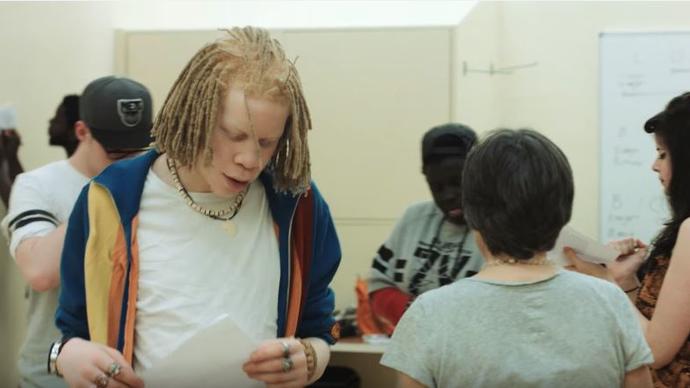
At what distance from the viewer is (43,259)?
156 centimetres

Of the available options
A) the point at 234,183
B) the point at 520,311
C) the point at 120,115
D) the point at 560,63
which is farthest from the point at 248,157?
the point at 560,63

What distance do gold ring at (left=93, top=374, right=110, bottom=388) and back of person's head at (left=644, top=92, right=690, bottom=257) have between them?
110 cm

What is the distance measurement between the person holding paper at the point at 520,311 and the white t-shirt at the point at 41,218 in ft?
3.09

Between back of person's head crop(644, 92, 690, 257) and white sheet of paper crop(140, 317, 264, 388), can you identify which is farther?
back of person's head crop(644, 92, 690, 257)

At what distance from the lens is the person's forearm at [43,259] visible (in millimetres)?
1558

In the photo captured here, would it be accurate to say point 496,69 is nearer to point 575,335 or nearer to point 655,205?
point 655,205

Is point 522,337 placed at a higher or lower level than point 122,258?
lower

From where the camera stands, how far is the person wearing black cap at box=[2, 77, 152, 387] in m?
1.62

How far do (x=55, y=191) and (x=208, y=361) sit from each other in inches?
32.3

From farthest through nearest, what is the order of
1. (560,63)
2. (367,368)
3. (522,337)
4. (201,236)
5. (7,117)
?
(560,63) < (367,368) < (7,117) < (201,236) < (522,337)

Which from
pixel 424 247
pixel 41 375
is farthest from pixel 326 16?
pixel 41 375

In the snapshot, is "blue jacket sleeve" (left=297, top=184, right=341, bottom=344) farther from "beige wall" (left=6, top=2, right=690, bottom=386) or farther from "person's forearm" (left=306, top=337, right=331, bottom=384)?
"beige wall" (left=6, top=2, right=690, bottom=386)

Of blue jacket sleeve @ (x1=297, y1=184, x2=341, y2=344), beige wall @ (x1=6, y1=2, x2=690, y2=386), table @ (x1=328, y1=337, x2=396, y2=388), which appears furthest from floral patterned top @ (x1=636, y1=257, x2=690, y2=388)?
beige wall @ (x1=6, y1=2, x2=690, y2=386)

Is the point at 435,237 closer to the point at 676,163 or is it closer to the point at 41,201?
the point at 676,163
